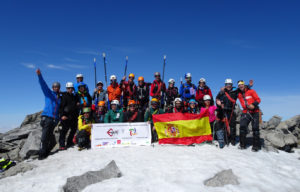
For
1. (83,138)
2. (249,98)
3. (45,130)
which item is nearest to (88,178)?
(83,138)

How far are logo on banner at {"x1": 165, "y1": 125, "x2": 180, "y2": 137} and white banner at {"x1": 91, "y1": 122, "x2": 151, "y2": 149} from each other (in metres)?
1.01

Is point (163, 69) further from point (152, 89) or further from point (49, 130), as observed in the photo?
point (49, 130)

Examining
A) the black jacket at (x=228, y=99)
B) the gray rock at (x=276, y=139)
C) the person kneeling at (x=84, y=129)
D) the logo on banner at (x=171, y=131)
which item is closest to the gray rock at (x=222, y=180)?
the logo on banner at (x=171, y=131)

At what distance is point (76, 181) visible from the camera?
557cm

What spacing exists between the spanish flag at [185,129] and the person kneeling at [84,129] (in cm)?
391

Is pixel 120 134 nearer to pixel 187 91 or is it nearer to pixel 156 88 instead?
pixel 156 88

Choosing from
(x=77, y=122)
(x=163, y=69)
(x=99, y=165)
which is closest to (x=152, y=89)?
(x=163, y=69)

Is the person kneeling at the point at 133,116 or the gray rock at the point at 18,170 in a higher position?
the person kneeling at the point at 133,116

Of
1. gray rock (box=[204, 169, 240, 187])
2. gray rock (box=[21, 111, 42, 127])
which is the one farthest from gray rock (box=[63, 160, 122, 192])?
gray rock (box=[21, 111, 42, 127])

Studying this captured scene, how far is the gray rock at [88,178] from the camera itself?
540 centimetres

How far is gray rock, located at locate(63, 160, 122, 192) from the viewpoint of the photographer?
5.40 meters

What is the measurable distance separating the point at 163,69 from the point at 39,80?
379 inches

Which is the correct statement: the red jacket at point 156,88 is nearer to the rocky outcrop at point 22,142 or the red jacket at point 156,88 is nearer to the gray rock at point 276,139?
the gray rock at point 276,139

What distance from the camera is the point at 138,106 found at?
1209cm
